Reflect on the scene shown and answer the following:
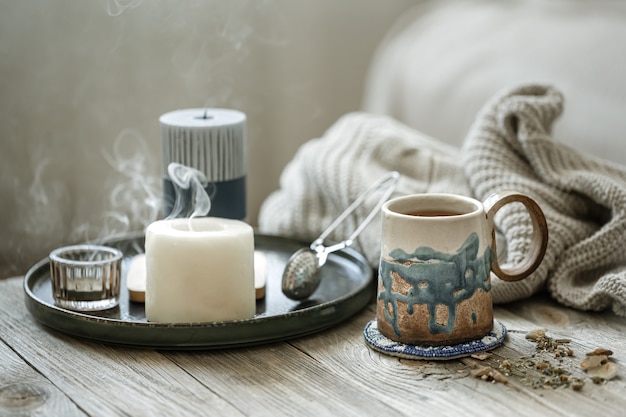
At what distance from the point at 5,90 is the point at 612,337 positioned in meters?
1.19

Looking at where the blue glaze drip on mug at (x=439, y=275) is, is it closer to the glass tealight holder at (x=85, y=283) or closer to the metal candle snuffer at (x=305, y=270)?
the metal candle snuffer at (x=305, y=270)

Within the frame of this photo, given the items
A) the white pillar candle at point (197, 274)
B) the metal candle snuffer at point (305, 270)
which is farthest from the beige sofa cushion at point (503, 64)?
the white pillar candle at point (197, 274)

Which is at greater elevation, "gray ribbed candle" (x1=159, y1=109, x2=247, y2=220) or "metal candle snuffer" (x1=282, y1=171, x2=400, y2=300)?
"gray ribbed candle" (x1=159, y1=109, x2=247, y2=220)

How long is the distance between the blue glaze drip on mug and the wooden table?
0.06m

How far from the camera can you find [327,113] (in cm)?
205

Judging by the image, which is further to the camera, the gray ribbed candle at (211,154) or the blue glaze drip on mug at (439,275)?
the gray ribbed candle at (211,154)

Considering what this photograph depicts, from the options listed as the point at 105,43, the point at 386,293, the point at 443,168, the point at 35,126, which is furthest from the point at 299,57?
the point at 386,293

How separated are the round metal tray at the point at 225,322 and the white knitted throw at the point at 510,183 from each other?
4.6 inches

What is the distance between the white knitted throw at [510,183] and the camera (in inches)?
38.2

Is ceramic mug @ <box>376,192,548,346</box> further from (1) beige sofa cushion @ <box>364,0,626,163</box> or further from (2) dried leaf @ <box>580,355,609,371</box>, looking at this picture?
(1) beige sofa cushion @ <box>364,0,626,163</box>

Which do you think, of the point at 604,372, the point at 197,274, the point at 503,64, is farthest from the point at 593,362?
the point at 503,64

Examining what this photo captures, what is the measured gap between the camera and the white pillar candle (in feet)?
2.76

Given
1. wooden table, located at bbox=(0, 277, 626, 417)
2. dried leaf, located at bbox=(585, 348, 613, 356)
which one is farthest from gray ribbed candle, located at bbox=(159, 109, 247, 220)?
dried leaf, located at bbox=(585, 348, 613, 356)

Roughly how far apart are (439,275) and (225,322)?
220 millimetres
